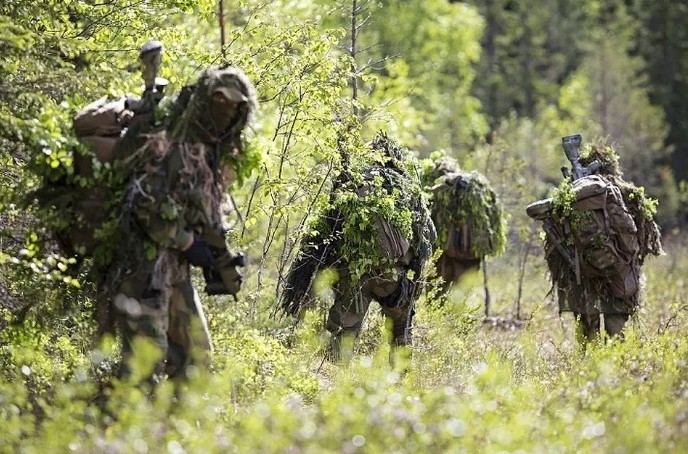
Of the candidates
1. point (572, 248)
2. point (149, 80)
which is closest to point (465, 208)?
point (572, 248)

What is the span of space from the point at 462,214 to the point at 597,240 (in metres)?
2.75

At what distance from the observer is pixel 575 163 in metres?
12.7

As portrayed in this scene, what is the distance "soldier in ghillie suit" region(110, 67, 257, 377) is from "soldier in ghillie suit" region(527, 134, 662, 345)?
475 cm

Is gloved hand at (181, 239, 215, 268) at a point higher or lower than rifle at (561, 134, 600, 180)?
higher

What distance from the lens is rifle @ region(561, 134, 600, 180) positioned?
40.5 ft

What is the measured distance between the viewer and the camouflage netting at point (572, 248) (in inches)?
476

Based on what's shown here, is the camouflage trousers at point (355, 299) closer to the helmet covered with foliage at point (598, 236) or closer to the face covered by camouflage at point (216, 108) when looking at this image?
the helmet covered with foliage at point (598, 236)

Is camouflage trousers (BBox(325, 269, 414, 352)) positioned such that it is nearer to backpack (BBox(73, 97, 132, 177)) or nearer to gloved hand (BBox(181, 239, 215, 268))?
gloved hand (BBox(181, 239, 215, 268))

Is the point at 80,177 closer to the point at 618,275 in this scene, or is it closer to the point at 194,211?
the point at 194,211

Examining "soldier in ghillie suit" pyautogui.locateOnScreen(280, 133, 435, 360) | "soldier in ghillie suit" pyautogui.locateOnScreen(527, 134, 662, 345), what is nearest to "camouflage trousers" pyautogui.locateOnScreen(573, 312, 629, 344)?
"soldier in ghillie suit" pyautogui.locateOnScreen(527, 134, 662, 345)

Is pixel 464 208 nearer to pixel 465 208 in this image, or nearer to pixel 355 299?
pixel 465 208

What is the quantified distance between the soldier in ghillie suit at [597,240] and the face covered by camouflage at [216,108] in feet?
15.9

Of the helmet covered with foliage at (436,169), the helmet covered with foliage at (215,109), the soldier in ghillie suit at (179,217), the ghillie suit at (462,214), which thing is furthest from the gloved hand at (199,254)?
the helmet covered with foliage at (436,169)

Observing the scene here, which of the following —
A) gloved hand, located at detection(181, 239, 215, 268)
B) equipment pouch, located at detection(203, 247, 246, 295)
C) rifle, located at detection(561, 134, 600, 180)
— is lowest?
rifle, located at detection(561, 134, 600, 180)
